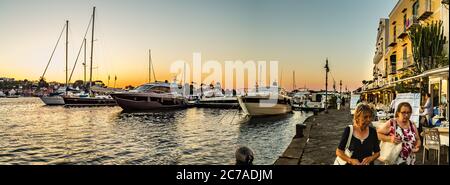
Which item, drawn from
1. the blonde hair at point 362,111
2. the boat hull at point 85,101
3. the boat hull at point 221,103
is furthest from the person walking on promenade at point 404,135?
the boat hull at point 85,101

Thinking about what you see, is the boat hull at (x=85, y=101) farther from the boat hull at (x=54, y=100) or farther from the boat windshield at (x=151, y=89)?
the boat windshield at (x=151, y=89)

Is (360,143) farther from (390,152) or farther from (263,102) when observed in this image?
(263,102)

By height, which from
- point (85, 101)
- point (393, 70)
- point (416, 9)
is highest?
point (416, 9)

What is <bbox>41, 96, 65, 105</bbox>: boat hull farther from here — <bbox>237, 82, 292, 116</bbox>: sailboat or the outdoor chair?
the outdoor chair

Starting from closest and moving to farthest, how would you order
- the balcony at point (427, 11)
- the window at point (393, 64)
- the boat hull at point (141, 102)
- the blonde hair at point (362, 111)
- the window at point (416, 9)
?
the blonde hair at point (362, 111), the balcony at point (427, 11), the window at point (416, 9), the window at point (393, 64), the boat hull at point (141, 102)

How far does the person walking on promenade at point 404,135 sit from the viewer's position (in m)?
3.97

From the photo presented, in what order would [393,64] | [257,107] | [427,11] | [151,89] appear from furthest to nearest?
[151,89]
[257,107]
[393,64]
[427,11]

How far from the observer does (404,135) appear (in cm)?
400

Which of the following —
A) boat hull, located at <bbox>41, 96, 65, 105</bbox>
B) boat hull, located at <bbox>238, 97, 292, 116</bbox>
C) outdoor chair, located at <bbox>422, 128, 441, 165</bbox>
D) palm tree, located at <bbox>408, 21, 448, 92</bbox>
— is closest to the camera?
outdoor chair, located at <bbox>422, 128, 441, 165</bbox>

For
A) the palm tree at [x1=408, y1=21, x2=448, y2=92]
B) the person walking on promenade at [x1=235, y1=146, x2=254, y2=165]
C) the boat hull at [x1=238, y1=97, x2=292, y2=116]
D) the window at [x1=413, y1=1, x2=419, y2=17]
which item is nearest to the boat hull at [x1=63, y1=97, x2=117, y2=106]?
the boat hull at [x1=238, y1=97, x2=292, y2=116]

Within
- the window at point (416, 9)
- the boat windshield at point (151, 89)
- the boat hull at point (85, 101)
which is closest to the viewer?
the window at point (416, 9)

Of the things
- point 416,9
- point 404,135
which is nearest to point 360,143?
point 404,135

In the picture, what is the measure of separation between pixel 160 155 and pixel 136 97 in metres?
30.1

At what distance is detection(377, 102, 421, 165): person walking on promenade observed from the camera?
13.0 ft
